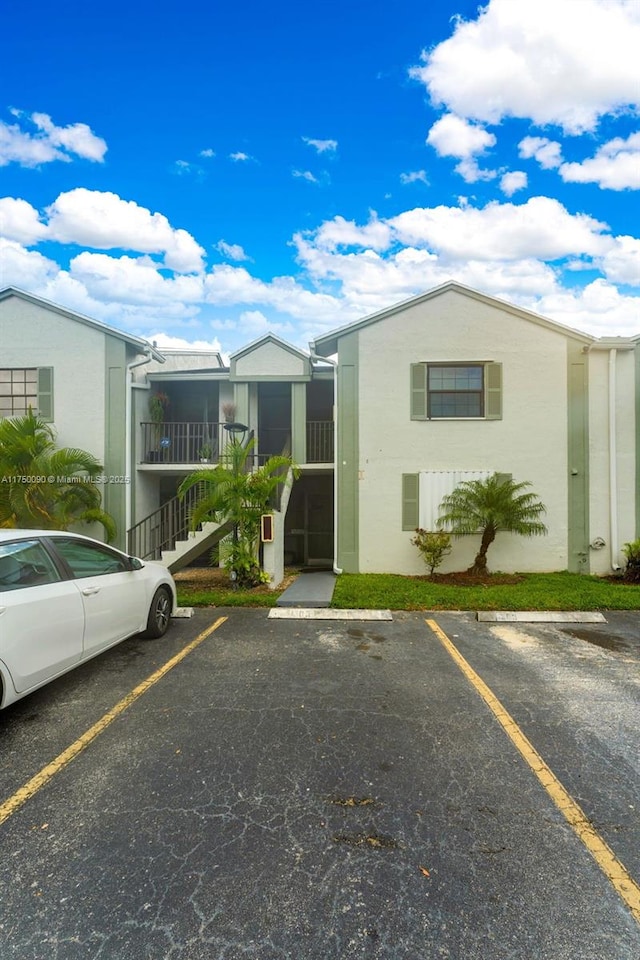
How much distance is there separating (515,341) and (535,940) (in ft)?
34.7

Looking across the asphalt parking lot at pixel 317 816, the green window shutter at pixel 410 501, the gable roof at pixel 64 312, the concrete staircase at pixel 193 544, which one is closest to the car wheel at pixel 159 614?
the asphalt parking lot at pixel 317 816

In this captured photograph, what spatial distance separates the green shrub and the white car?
9365 millimetres

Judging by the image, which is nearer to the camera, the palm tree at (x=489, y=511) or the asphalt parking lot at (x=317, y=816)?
the asphalt parking lot at (x=317, y=816)

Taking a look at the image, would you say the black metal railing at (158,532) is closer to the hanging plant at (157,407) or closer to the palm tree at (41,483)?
the palm tree at (41,483)

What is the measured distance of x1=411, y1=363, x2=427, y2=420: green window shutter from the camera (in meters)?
10.2

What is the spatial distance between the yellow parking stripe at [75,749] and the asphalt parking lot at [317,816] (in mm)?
23

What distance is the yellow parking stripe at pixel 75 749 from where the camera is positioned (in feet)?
8.46

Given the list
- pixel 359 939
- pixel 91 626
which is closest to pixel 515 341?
pixel 91 626

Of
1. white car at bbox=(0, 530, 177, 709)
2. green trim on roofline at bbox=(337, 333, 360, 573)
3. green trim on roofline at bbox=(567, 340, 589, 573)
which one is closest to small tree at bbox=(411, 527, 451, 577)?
green trim on roofline at bbox=(337, 333, 360, 573)

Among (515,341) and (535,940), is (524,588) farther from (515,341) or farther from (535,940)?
(535,940)

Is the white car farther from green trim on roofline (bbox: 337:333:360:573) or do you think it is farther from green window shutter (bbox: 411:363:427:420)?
green window shutter (bbox: 411:363:427:420)

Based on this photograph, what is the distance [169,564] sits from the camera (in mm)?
9492

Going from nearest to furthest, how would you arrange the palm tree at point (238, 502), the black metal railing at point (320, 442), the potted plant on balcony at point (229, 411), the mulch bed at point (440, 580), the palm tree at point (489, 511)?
the palm tree at point (238, 502), the mulch bed at point (440, 580), the palm tree at point (489, 511), the black metal railing at point (320, 442), the potted plant on balcony at point (229, 411)

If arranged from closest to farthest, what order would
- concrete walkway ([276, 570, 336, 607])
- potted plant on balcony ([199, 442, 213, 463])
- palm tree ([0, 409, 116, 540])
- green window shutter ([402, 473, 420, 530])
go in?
1. concrete walkway ([276, 570, 336, 607])
2. palm tree ([0, 409, 116, 540])
3. green window shutter ([402, 473, 420, 530])
4. potted plant on balcony ([199, 442, 213, 463])
